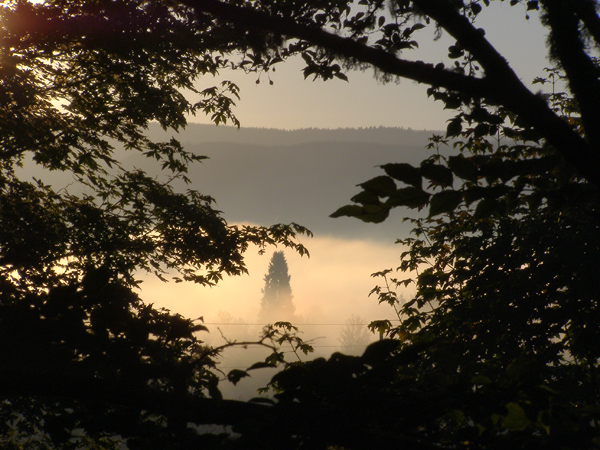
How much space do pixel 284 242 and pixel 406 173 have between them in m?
7.95

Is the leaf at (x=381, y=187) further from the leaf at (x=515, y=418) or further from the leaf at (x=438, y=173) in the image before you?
the leaf at (x=515, y=418)

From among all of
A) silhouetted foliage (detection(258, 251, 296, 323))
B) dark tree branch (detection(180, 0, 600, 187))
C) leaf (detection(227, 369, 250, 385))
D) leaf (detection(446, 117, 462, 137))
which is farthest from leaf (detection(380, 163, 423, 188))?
silhouetted foliage (detection(258, 251, 296, 323))

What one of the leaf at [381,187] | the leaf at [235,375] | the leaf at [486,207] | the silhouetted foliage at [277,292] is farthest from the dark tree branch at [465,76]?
the silhouetted foliage at [277,292]

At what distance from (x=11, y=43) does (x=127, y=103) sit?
1.67 m

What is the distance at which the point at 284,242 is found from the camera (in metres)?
9.12

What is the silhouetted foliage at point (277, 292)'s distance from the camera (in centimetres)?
13250

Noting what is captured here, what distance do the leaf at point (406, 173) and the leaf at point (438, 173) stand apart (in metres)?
0.03

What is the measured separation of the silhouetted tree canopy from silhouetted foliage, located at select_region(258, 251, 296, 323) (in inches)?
4867

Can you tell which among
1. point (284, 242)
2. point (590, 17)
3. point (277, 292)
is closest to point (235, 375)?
point (590, 17)

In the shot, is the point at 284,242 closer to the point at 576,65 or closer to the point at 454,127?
the point at 454,127

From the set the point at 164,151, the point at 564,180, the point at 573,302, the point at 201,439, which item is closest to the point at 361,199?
the point at 201,439

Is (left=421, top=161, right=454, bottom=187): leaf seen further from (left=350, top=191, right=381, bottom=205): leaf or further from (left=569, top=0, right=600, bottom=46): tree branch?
(left=569, top=0, right=600, bottom=46): tree branch

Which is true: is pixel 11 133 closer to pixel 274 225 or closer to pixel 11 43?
pixel 11 43

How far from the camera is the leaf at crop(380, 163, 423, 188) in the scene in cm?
119
